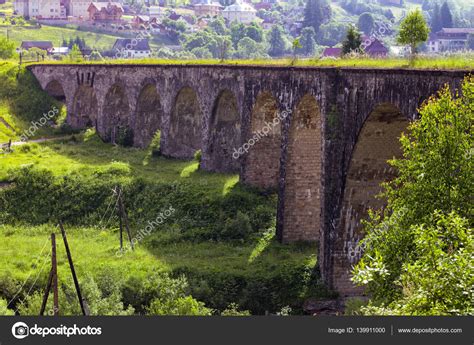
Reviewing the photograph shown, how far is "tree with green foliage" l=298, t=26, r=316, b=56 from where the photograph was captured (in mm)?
160625

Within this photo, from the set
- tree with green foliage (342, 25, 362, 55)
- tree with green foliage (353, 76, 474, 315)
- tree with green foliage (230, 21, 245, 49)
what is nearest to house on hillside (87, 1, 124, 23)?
tree with green foliage (230, 21, 245, 49)

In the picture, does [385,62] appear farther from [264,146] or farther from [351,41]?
[351,41]

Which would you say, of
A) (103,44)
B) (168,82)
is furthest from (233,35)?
(168,82)

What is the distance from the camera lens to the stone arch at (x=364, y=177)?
33.9 m

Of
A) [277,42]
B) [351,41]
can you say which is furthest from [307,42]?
[351,41]

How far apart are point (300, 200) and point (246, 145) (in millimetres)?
6539

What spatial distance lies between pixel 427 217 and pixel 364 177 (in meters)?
12.2

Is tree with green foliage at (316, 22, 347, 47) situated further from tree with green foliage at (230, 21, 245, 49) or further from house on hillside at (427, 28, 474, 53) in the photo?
house on hillside at (427, 28, 474, 53)

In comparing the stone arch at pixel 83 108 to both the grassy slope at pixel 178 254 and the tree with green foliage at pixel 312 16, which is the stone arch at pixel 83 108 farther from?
the tree with green foliage at pixel 312 16

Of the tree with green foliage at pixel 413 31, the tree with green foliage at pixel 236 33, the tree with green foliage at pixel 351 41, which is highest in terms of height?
the tree with green foliage at pixel 413 31

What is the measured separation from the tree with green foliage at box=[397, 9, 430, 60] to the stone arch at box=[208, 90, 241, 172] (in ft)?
59.9

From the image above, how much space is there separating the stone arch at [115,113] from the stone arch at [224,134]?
16224 millimetres

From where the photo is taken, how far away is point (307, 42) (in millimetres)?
163000

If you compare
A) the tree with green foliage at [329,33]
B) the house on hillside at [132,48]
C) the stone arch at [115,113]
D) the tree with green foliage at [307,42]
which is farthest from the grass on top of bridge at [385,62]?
the tree with green foliage at [329,33]
